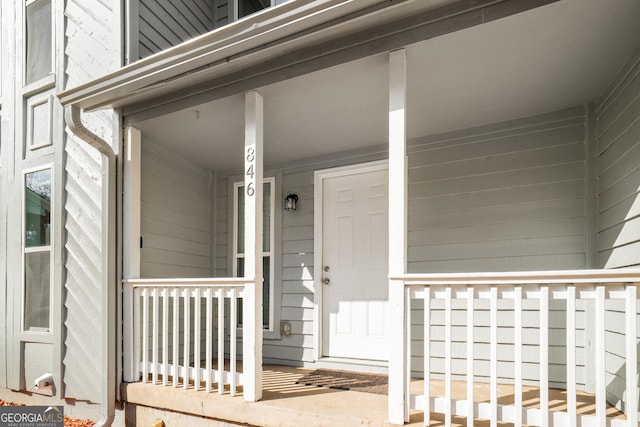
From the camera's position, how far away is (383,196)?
3.68 m

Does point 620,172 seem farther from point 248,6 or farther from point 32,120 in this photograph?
point 32,120

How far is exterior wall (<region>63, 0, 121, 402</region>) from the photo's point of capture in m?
3.26

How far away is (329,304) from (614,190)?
2.48m

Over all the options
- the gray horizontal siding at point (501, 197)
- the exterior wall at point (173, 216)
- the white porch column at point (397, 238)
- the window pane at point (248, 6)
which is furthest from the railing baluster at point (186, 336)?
the window pane at point (248, 6)

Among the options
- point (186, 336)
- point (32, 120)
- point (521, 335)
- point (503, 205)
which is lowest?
point (186, 336)

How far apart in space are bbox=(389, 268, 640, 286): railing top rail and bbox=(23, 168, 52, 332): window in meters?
3.40

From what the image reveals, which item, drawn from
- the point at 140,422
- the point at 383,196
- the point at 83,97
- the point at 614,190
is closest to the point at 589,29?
the point at 614,190

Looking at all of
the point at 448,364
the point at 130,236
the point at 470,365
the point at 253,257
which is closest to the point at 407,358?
the point at 448,364

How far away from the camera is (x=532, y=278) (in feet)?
6.36

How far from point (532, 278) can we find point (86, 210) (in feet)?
11.2

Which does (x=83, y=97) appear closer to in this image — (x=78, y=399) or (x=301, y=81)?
(x=301, y=81)

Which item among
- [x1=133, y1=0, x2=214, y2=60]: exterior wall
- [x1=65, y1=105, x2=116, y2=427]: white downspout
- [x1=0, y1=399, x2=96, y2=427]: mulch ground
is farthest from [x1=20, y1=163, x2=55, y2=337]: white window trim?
[x1=133, y1=0, x2=214, y2=60]: exterior wall

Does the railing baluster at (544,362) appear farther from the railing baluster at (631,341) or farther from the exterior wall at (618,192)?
the exterior wall at (618,192)

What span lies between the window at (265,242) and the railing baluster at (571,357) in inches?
109
